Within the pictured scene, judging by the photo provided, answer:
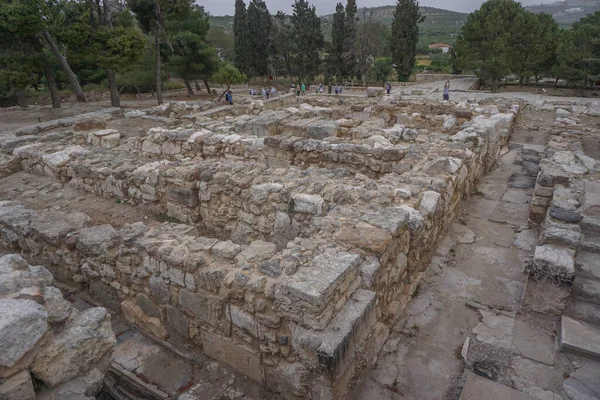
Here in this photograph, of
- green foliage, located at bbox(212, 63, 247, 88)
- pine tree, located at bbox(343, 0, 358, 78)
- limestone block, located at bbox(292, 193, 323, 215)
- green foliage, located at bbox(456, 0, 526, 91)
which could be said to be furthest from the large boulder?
pine tree, located at bbox(343, 0, 358, 78)

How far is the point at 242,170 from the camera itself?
18.9 ft

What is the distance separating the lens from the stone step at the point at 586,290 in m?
4.02

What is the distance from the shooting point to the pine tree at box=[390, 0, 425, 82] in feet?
93.7

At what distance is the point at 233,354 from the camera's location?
338cm

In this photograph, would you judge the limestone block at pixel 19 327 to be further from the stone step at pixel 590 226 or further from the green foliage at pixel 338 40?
the green foliage at pixel 338 40

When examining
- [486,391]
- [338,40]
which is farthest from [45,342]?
[338,40]

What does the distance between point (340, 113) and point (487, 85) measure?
20.7 metres

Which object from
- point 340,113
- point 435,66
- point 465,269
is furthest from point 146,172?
point 435,66

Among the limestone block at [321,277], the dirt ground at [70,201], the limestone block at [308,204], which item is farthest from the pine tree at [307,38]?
the limestone block at [321,277]

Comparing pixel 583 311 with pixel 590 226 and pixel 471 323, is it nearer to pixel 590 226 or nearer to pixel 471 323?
pixel 471 323

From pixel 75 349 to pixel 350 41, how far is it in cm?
3200

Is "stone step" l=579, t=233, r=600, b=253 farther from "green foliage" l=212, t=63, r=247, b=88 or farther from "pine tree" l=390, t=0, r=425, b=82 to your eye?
"pine tree" l=390, t=0, r=425, b=82

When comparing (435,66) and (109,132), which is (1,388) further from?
(435,66)

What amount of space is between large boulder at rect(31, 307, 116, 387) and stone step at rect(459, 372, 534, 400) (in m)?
2.86
